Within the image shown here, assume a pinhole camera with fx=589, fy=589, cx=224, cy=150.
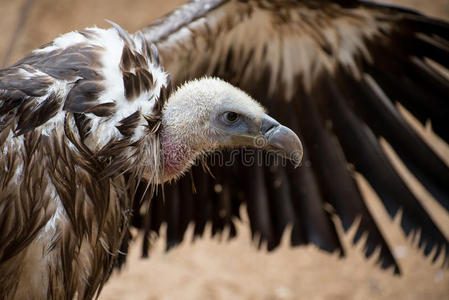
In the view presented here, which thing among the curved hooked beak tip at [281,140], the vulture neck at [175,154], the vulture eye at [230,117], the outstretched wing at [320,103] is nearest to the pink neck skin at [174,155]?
the vulture neck at [175,154]

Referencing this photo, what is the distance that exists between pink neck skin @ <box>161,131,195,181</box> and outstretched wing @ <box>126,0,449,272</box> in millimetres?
958

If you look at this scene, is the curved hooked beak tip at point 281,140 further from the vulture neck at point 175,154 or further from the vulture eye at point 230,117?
the vulture neck at point 175,154

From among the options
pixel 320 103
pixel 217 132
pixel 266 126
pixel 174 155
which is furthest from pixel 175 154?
pixel 320 103

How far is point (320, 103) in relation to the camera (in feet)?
11.0

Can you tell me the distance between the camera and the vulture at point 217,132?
6.77 ft

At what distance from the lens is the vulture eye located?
211 cm

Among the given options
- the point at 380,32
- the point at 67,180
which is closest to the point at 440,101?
the point at 380,32

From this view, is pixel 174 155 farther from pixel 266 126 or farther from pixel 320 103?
pixel 320 103

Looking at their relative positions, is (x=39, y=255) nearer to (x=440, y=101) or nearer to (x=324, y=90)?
(x=324, y=90)

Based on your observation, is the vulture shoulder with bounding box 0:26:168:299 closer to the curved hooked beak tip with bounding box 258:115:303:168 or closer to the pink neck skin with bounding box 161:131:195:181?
the pink neck skin with bounding box 161:131:195:181

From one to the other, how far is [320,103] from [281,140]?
53.6 inches

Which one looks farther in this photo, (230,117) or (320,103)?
(320,103)

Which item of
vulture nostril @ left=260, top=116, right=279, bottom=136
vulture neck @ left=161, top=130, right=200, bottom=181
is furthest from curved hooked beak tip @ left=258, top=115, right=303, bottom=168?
vulture neck @ left=161, top=130, right=200, bottom=181

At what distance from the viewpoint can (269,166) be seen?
3432mm
